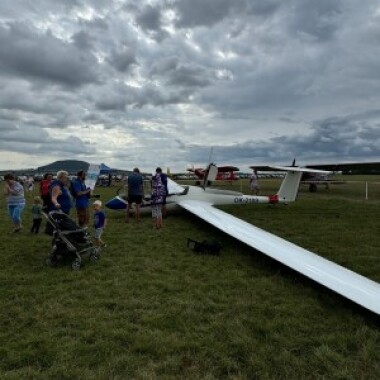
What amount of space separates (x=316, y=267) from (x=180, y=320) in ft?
7.86

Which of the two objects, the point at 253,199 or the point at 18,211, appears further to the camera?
the point at 253,199

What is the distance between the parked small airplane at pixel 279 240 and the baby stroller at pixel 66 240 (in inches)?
120

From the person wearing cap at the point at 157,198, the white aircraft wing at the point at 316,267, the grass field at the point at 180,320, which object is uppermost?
the person wearing cap at the point at 157,198

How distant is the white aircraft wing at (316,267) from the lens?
4.38 meters

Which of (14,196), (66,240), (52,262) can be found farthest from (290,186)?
(52,262)

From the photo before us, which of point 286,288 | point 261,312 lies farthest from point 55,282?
point 286,288

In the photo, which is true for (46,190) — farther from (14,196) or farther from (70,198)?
(70,198)

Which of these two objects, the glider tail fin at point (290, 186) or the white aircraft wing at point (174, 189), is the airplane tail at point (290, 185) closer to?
the glider tail fin at point (290, 186)

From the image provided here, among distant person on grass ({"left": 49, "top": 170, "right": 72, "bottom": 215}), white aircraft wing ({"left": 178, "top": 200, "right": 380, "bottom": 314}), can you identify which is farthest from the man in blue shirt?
distant person on grass ({"left": 49, "top": 170, "right": 72, "bottom": 215})

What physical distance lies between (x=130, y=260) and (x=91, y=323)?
117 inches

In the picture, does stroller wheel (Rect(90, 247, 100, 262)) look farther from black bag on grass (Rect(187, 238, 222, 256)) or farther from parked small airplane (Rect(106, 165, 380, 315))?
parked small airplane (Rect(106, 165, 380, 315))

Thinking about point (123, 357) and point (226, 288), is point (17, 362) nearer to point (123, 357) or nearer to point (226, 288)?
point (123, 357)

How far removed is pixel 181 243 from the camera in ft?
28.9

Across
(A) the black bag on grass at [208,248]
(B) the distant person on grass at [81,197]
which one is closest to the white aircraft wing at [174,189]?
(B) the distant person on grass at [81,197]
